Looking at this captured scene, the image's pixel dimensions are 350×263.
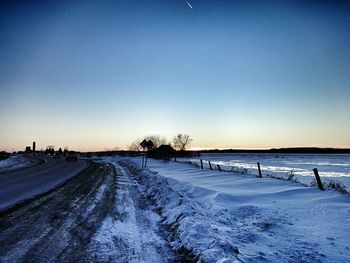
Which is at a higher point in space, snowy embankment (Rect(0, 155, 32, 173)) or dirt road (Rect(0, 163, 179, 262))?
snowy embankment (Rect(0, 155, 32, 173))

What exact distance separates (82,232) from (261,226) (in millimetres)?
4203

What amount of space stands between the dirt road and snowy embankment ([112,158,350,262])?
0.51 m

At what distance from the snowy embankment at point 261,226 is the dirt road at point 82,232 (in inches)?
20.1

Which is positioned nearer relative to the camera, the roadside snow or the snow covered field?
the roadside snow

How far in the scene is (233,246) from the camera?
4922 millimetres

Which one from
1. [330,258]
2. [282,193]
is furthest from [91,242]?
[282,193]

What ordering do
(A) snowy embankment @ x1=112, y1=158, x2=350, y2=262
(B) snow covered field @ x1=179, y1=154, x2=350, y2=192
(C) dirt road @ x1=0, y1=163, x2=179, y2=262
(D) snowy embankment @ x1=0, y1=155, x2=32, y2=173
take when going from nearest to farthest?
(C) dirt road @ x1=0, y1=163, x2=179, y2=262, (A) snowy embankment @ x1=112, y1=158, x2=350, y2=262, (B) snow covered field @ x1=179, y1=154, x2=350, y2=192, (D) snowy embankment @ x1=0, y1=155, x2=32, y2=173

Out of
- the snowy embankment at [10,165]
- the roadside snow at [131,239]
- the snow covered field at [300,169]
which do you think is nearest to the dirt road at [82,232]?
the roadside snow at [131,239]

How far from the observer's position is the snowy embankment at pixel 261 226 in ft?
15.9

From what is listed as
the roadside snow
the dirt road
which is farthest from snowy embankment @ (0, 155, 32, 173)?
the roadside snow

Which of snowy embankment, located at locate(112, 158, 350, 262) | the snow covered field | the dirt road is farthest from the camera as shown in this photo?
the snow covered field

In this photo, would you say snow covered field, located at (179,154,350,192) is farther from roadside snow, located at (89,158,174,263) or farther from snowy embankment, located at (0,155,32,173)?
snowy embankment, located at (0,155,32,173)

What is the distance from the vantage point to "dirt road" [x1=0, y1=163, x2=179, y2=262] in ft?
15.4

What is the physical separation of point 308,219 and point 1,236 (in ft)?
23.8
